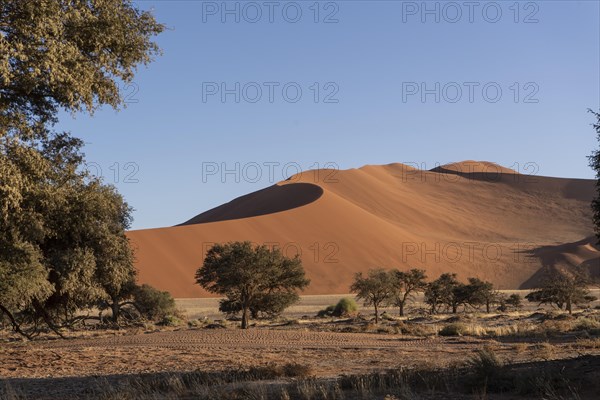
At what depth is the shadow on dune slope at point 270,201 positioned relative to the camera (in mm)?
113875

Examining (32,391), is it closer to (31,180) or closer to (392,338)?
(31,180)

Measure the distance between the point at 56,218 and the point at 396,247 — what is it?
84.0 meters

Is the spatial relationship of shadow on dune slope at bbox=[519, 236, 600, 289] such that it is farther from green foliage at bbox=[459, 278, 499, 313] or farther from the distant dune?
green foliage at bbox=[459, 278, 499, 313]

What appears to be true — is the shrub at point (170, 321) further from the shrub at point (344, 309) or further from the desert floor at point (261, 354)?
the desert floor at point (261, 354)

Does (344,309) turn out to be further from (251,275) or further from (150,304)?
(251,275)

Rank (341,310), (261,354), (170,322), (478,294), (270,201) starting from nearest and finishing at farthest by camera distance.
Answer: (261,354), (170,322), (341,310), (478,294), (270,201)

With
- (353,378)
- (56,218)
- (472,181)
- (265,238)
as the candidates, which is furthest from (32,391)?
(472,181)

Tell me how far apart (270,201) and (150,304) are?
7720cm

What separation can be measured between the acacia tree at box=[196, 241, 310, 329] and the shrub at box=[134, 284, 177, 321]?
18.7ft

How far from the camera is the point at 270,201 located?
394ft

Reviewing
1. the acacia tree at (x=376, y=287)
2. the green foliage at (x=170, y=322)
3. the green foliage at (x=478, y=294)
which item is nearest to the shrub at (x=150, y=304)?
the green foliage at (x=170, y=322)

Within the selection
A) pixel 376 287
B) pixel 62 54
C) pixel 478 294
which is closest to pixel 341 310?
pixel 376 287

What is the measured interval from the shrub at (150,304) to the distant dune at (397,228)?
30.7 meters

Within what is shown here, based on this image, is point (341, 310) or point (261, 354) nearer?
point (261, 354)
